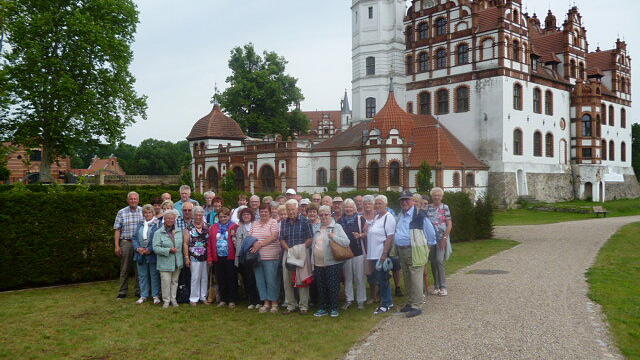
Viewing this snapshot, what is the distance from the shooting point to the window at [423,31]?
128ft

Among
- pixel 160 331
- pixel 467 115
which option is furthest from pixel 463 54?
pixel 160 331

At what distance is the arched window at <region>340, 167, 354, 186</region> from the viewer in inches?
1407

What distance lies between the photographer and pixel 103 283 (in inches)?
456

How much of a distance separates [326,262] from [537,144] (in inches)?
1343

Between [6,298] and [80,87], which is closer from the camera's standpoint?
[6,298]

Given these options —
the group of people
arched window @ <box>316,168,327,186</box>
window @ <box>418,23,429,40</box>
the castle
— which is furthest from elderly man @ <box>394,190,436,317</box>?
window @ <box>418,23,429,40</box>

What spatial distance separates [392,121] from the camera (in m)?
34.1

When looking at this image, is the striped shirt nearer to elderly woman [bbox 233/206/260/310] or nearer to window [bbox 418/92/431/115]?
elderly woman [bbox 233/206/260/310]

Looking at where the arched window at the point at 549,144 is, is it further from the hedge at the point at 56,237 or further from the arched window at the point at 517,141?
the hedge at the point at 56,237

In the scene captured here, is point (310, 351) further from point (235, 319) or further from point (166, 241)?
point (166, 241)

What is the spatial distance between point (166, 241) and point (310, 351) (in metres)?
3.80

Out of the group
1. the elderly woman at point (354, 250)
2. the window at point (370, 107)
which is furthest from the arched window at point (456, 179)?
the elderly woman at point (354, 250)

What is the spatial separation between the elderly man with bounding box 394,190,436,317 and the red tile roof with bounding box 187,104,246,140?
39579 mm

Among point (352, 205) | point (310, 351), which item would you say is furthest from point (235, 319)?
point (352, 205)
